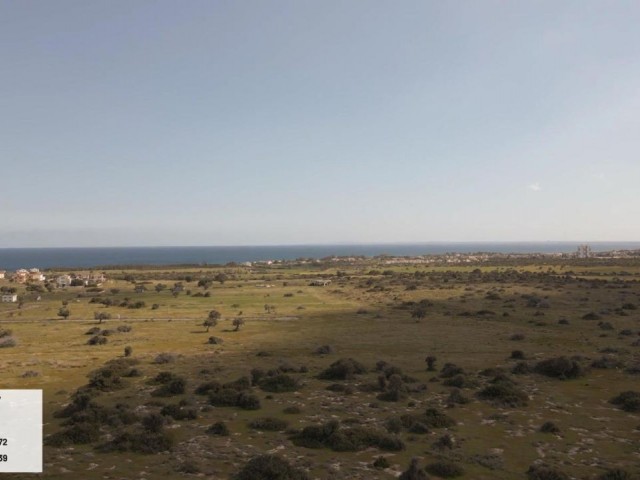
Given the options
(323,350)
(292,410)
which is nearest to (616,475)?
(292,410)

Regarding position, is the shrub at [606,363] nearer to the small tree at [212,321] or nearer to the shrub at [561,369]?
the shrub at [561,369]

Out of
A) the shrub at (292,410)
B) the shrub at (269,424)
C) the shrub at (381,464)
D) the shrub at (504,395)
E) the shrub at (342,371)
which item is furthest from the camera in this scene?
the shrub at (342,371)

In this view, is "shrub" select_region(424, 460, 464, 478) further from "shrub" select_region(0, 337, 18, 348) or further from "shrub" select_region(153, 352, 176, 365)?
"shrub" select_region(0, 337, 18, 348)

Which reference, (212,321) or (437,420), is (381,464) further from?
(212,321)

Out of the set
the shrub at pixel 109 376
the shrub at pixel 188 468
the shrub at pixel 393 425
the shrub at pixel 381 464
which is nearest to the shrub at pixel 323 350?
the shrub at pixel 109 376

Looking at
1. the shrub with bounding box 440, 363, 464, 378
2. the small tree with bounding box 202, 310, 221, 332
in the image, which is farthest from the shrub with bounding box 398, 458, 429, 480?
the small tree with bounding box 202, 310, 221, 332

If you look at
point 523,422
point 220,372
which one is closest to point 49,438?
point 220,372
